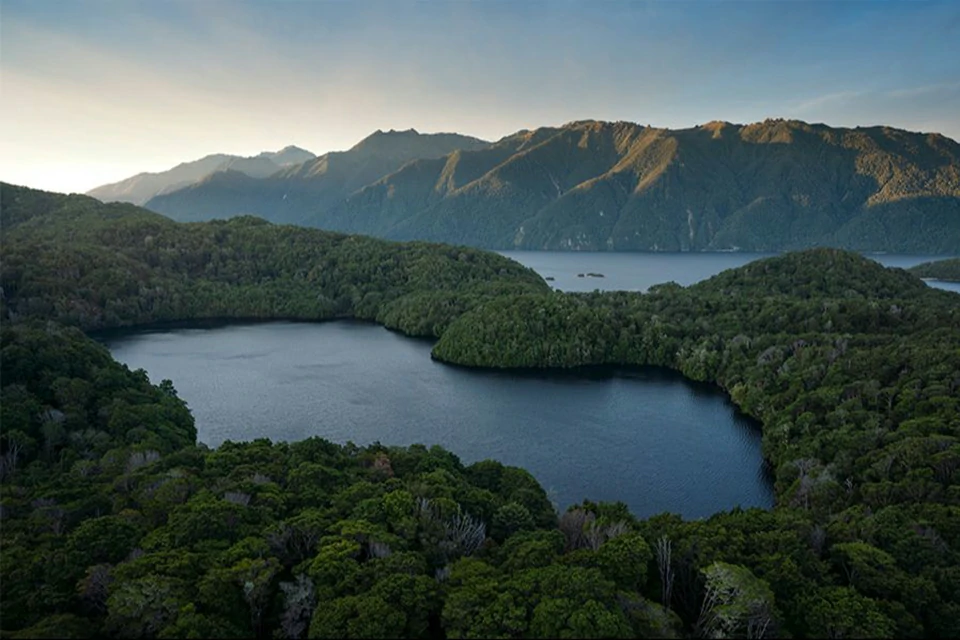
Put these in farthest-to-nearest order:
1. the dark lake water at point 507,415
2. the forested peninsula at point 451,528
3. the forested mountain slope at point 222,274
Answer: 1. the forested mountain slope at point 222,274
2. the dark lake water at point 507,415
3. the forested peninsula at point 451,528

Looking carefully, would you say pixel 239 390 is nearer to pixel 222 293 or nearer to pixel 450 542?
pixel 450 542

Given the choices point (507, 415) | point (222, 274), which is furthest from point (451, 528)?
point (222, 274)

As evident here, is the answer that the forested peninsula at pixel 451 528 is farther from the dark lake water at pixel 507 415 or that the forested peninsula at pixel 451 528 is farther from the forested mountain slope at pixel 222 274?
the forested mountain slope at pixel 222 274

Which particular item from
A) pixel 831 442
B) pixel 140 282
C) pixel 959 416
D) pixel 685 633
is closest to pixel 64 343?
pixel 685 633

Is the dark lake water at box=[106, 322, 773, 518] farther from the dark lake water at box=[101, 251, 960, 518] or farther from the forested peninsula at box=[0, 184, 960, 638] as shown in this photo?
the forested peninsula at box=[0, 184, 960, 638]

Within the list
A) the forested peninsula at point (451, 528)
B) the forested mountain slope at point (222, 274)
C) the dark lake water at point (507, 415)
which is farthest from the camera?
the forested mountain slope at point (222, 274)

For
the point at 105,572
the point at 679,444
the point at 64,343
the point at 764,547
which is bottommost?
the point at 679,444

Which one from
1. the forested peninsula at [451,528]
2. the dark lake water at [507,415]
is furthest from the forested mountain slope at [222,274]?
the forested peninsula at [451,528]

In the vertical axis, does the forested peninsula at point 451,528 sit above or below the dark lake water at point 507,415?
above

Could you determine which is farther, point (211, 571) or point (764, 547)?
point (764, 547)
